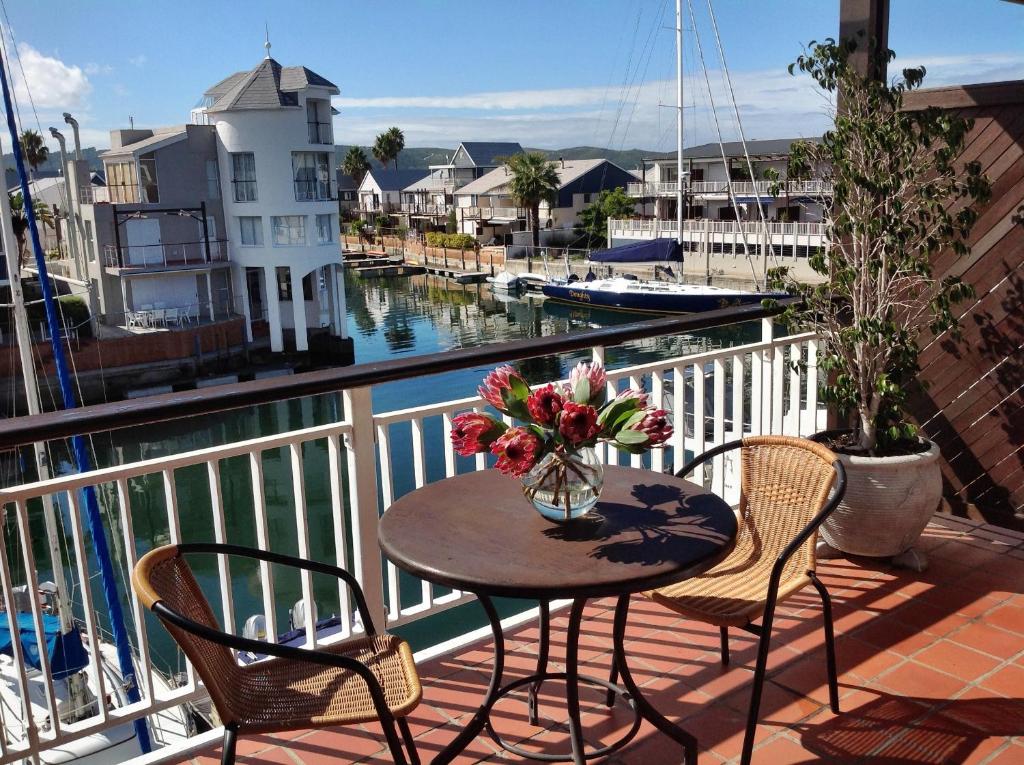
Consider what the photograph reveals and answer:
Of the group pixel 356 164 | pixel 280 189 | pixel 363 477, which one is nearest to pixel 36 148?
pixel 356 164

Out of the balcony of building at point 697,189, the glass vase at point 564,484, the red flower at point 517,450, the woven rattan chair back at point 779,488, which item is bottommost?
the woven rattan chair back at point 779,488

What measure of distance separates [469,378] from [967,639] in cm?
2579

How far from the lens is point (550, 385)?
77.3 inches

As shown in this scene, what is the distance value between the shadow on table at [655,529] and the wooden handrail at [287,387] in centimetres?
69

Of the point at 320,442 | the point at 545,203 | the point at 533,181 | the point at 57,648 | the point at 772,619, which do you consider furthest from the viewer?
the point at 545,203

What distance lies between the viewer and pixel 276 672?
198 cm

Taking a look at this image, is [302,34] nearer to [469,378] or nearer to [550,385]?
[469,378]

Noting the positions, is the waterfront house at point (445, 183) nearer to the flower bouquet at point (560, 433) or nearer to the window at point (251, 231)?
the window at point (251, 231)

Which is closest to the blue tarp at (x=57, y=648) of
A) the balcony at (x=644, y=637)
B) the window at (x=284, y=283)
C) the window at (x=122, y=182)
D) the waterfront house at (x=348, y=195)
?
the balcony at (x=644, y=637)

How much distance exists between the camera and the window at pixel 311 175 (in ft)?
100

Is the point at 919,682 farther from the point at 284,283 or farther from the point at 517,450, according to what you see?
the point at 284,283

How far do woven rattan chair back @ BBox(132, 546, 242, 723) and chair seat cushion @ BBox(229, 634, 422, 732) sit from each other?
0.11 feet

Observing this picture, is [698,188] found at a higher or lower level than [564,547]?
higher

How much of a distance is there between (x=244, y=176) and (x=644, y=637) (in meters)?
30.7
